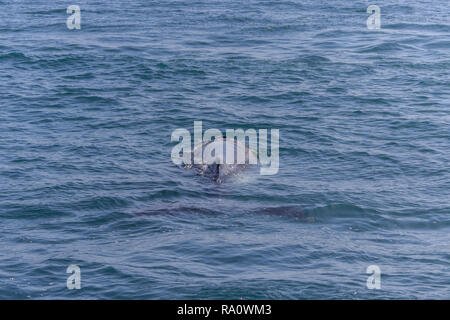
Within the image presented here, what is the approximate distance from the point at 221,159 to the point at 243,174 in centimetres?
71

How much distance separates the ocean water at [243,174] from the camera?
Result: 43.0ft

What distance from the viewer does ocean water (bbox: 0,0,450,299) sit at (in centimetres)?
1310

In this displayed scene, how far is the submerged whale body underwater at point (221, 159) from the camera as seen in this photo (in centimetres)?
1802

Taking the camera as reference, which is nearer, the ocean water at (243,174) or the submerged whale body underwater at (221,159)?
the ocean water at (243,174)

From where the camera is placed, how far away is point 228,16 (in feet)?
118

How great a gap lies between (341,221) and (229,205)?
2.63 m

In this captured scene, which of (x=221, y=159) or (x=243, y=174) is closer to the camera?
(x=243, y=174)

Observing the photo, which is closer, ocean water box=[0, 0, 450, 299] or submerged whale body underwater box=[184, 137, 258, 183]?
ocean water box=[0, 0, 450, 299]

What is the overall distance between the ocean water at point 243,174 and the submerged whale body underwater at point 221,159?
16.8 inches

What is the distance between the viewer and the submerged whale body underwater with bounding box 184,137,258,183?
18016 mm

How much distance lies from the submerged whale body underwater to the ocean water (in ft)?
1.40

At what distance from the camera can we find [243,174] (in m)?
18.3
